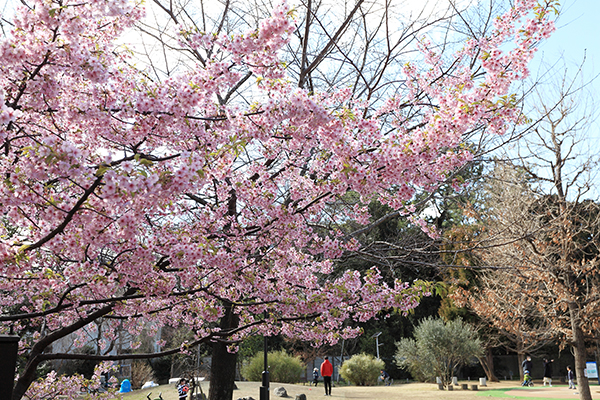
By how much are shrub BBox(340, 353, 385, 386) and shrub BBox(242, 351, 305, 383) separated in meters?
2.44

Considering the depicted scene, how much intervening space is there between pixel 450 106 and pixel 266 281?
267cm

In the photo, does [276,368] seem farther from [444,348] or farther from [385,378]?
[444,348]

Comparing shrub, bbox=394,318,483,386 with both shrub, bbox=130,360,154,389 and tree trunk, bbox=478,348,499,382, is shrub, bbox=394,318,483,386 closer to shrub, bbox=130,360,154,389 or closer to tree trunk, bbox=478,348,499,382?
tree trunk, bbox=478,348,499,382

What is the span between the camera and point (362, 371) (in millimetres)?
22047

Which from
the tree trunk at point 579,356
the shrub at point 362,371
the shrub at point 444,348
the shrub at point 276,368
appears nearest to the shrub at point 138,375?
the shrub at point 276,368

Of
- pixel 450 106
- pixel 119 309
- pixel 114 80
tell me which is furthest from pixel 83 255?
pixel 450 106

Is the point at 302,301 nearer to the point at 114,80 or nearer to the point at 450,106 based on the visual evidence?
the point at 450,106

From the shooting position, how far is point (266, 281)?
5258 millimetres

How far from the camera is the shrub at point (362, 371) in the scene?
22.0 m

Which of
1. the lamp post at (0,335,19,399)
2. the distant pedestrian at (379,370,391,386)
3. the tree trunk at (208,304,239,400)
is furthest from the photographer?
the distant pedestrian at (379,370,391,386)

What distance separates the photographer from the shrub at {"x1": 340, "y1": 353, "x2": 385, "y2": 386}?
2203 centimetres

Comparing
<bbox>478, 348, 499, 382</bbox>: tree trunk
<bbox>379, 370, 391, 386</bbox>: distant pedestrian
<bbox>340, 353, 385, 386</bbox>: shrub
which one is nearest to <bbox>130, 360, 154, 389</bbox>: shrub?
<bbox>340, 353, 385, 386</bbox>: shrub

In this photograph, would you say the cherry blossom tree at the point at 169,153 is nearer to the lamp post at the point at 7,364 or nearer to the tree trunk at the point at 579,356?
the lamp post at the point at 7,364

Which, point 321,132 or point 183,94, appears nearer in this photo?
point 183,94
